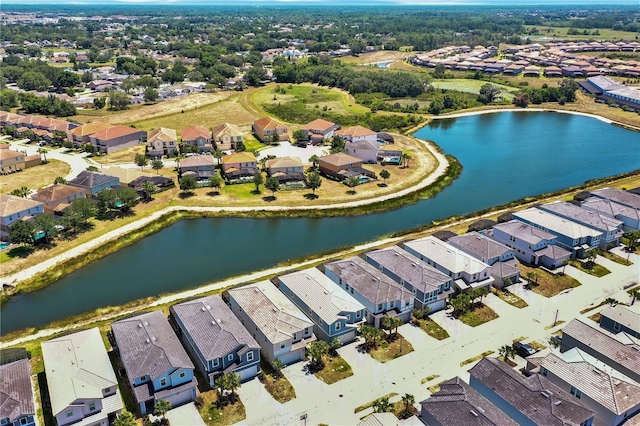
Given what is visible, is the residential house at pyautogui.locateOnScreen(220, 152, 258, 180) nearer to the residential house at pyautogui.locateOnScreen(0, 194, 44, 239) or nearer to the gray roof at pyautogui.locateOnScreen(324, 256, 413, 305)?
the residential house at pyautogui.locateOnScreen(0, 194, 44, 239)

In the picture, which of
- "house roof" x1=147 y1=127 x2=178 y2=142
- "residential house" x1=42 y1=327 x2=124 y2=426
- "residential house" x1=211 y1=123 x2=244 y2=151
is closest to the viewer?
"residential house" x1=42 y1=327 x2=124 y2=426

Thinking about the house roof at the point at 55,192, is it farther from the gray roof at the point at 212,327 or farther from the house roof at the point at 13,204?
the gray roof at the point at 212,327

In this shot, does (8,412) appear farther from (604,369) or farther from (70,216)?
(604,369)

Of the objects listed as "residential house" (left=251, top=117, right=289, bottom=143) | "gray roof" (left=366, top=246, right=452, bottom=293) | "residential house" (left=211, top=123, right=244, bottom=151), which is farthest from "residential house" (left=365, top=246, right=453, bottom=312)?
"residential house" (left=251, top=117, right=289, bottom=143)

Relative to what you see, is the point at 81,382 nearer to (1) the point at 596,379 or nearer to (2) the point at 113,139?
(1) the point at 596,379

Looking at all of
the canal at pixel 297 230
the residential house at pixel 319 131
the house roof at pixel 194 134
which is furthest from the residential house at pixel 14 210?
the residential house at pixel 319 131

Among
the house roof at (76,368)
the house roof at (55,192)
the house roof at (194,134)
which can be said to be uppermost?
the house roof at (194,134)
